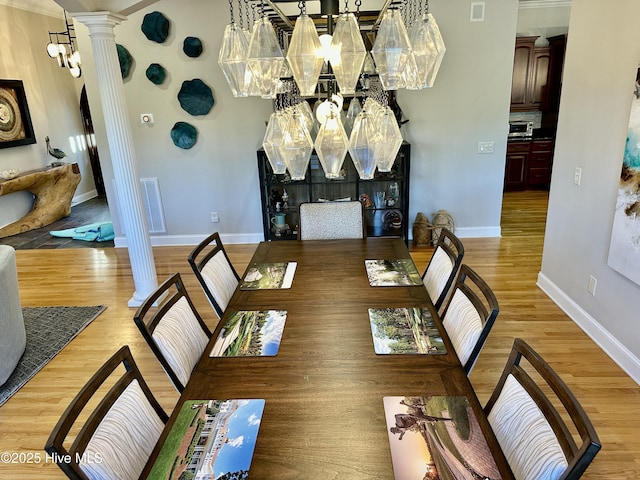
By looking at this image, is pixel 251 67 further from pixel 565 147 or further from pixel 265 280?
pixel 565 147

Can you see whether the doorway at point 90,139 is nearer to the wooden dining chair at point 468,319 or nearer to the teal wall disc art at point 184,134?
the teal wall disc art at point 184,134

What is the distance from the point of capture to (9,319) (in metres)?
2.89

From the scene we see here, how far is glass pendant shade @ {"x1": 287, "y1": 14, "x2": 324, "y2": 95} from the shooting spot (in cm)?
139

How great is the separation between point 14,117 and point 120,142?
405 centimetres

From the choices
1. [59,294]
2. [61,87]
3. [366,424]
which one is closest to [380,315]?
[366,424]

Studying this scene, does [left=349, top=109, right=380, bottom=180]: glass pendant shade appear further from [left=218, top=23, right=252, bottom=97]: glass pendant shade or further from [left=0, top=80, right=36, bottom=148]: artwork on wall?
[left=0, top=80, right=36, bottom=148]: artwork on wall

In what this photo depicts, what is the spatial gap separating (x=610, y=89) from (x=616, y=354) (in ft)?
5.67

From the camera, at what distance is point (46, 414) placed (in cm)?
254

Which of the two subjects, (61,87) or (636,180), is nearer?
(636,180)

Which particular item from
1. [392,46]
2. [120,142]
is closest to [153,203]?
[120,142]

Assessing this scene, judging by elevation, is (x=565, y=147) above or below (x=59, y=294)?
above

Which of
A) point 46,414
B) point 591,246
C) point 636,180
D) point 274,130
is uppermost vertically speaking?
point 274,130

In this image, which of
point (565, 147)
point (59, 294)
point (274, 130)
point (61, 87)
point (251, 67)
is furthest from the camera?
point (61, 87)

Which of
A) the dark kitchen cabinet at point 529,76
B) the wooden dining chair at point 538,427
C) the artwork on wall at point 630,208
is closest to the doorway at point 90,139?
the dark kitchen cabinet at point 529,76
